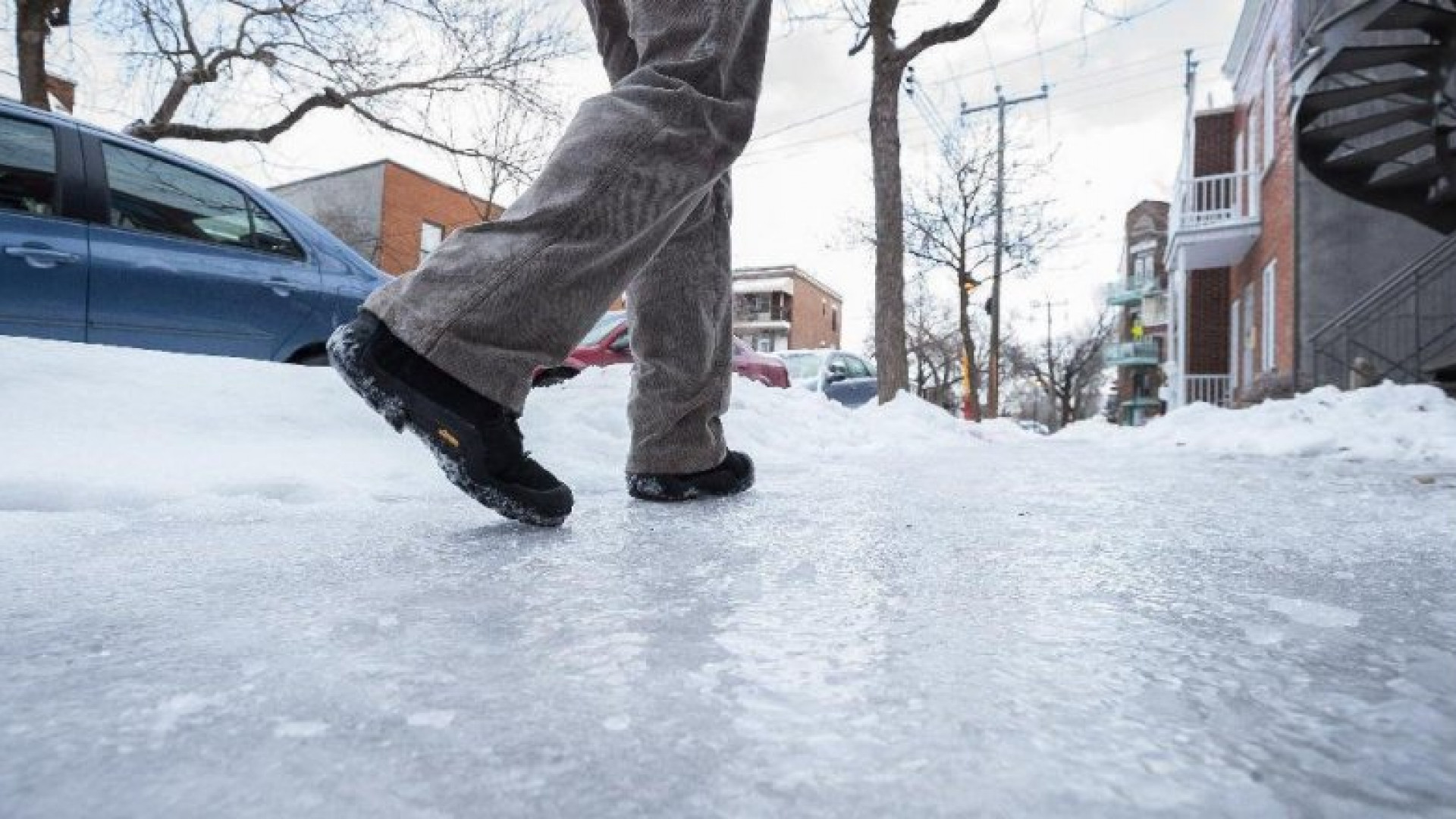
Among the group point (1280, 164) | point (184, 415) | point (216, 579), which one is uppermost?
point (1280, 164)

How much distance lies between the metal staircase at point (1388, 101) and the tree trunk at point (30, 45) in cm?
1223

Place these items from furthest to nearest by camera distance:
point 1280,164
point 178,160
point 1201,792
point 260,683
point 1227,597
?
point 1280,164 → point 178,160 → point 1227,597 → point 260,683 → point 1201,792

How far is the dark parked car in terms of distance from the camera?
1250 cm

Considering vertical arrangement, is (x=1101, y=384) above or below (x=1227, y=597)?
→ above

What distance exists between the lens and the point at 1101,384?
6431 cm

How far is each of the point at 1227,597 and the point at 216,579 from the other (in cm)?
107

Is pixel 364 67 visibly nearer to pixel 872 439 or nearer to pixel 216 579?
pixel 872 439

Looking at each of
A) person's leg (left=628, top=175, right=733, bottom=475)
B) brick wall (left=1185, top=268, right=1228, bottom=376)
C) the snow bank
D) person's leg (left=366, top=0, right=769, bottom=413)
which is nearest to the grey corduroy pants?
person's leg (left=366, top=0, right=769, bottom=413)

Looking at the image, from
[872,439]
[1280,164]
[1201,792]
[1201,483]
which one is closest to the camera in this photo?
[1201,792]

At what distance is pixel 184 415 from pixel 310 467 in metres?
0.47

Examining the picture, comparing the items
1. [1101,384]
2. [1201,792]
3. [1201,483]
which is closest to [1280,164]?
[1201,483]

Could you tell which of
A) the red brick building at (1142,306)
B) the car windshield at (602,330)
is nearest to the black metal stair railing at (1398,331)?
the car windshield at (602,330)

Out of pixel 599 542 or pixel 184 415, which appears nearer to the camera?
pixel 599 542

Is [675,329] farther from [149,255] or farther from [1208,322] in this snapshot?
[1208,322]
